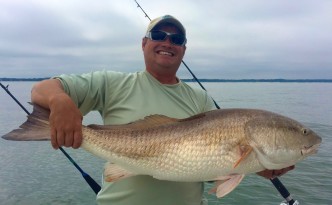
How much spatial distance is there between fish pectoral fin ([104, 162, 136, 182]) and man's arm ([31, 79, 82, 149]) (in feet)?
1.42

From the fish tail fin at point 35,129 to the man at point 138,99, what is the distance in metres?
0.08

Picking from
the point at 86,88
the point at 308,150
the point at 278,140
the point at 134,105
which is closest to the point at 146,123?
the point at 134,105

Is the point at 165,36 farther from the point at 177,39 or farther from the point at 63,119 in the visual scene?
the point at 63,119

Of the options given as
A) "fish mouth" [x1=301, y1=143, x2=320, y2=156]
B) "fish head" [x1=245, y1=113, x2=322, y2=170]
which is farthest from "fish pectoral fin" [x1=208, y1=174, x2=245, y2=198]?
"fish mouth" [x1=301, y1=143, x2=320, y2=156]

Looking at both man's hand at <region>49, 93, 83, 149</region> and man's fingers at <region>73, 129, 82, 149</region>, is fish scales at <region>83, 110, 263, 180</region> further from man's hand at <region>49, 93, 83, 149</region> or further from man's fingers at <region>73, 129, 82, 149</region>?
man's hand at <region>49, 93, 83, 149</region>

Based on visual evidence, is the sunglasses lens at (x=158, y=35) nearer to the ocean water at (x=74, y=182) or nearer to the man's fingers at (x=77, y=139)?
the man's fingers at (x=77, y=139)

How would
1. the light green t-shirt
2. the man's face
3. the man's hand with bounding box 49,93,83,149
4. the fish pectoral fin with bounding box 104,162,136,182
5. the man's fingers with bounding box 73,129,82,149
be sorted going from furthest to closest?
the man's face
the light green t-shirt
the fish pectoral fin with bounding box 104,162,136,182
the man's fingers with bounding box 73,129,82,149
the man's hand with bounding box 49,93,83,149

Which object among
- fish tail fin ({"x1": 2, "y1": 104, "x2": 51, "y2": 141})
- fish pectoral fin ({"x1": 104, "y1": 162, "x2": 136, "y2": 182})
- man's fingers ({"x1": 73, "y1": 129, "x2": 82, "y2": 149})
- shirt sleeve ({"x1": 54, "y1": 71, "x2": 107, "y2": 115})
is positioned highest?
shirt sleeve ({"x1": 54, "y1": 71, "x2": 107, "y2": 115})

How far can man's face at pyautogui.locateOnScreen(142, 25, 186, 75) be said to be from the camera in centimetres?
383

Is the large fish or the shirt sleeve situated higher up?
the shirt sleeve

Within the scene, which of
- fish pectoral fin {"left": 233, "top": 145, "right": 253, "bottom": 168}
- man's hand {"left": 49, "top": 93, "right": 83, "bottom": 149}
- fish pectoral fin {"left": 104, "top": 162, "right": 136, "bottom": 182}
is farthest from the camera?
fish pectoral fin {"left": 104, "top": 162, "right": 136, "bottom": 182}

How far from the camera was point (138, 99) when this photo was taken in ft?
11.5

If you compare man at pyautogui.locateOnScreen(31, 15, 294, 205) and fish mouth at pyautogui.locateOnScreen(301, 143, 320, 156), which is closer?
man at pyautogui.locateOnScreen(31, 15, 294, 205)

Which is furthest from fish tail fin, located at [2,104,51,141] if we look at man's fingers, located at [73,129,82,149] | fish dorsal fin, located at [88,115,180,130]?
fish dorsal fin, located at [88,115,180,130]
